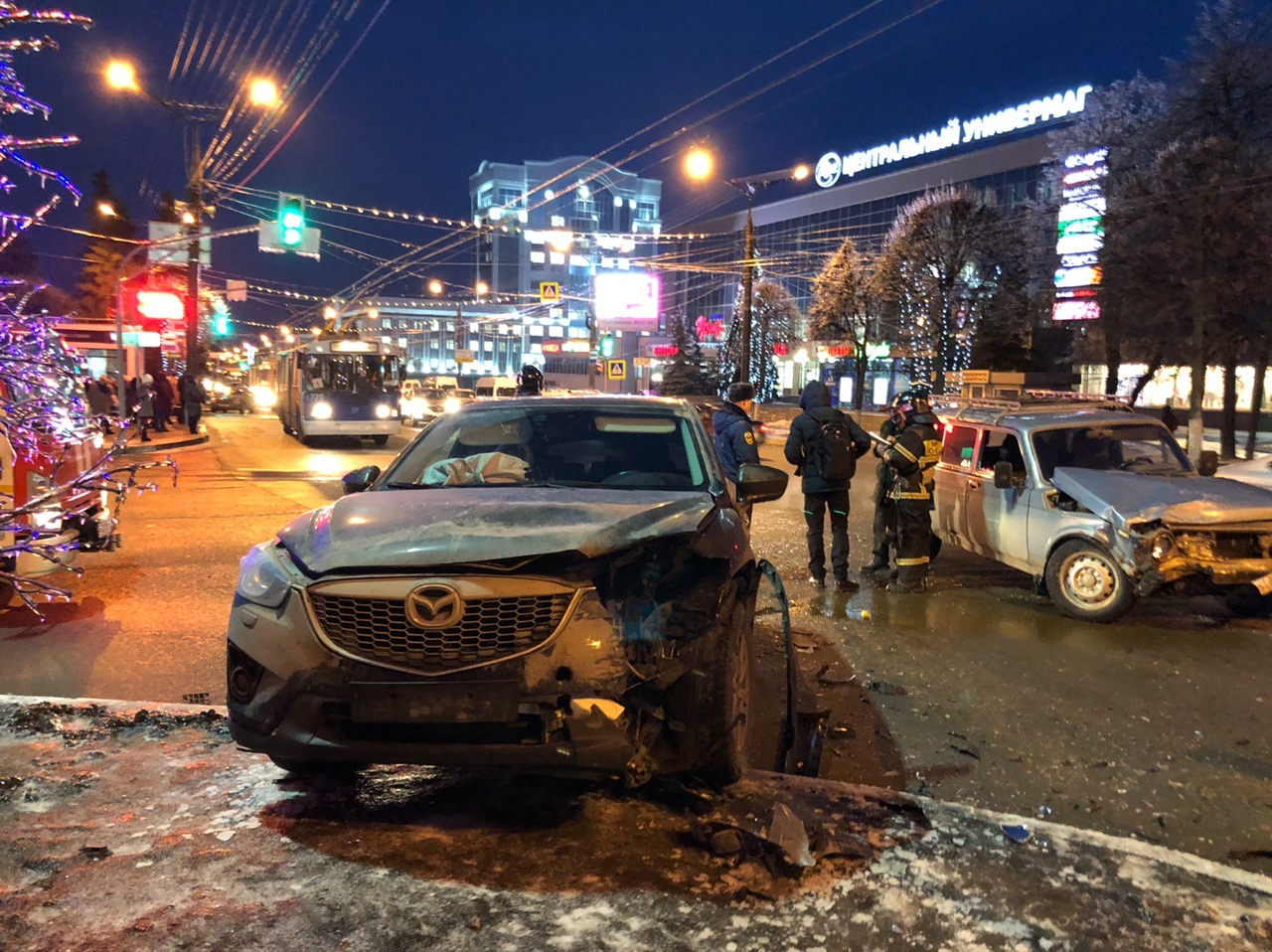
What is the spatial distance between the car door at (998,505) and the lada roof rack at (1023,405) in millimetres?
293

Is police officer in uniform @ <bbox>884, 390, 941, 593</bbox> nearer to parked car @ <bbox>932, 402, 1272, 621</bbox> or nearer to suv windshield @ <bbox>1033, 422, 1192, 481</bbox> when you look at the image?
parked car @ <bbox>932, 402, 1272, 621</bbox>

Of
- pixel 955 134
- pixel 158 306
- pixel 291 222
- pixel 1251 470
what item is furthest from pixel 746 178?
pixel 955 134

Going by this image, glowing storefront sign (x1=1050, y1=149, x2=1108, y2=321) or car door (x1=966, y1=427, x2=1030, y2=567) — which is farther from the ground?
glowing storefront sign (x1=1050, y1=149, x2=1108, y2=321)

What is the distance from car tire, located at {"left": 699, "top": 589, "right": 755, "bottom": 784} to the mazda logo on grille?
889 millimetres

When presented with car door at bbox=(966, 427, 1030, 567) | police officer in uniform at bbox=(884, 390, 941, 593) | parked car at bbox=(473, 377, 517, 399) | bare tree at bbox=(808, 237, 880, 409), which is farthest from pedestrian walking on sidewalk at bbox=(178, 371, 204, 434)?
bare tree at bbox=(808, 237, 880, 409)

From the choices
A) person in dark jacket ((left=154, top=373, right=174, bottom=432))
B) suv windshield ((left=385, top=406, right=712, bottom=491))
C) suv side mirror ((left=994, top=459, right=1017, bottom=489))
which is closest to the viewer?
suv windshield ((left=385, top=406, right=712, bottom=491))

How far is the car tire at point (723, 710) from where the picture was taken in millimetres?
3318

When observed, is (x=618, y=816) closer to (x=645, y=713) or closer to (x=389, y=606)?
(x=645, y=713)

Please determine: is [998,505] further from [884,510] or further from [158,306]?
[158,306]

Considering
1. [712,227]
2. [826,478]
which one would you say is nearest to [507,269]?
[712,227]

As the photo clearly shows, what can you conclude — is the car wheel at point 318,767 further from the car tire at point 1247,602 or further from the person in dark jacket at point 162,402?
the person in dark jacket at point 162,402

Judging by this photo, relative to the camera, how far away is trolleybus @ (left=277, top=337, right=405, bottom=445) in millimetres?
26250

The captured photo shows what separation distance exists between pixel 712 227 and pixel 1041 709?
301 ft

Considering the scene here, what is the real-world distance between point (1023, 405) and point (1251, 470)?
17.3 metres
